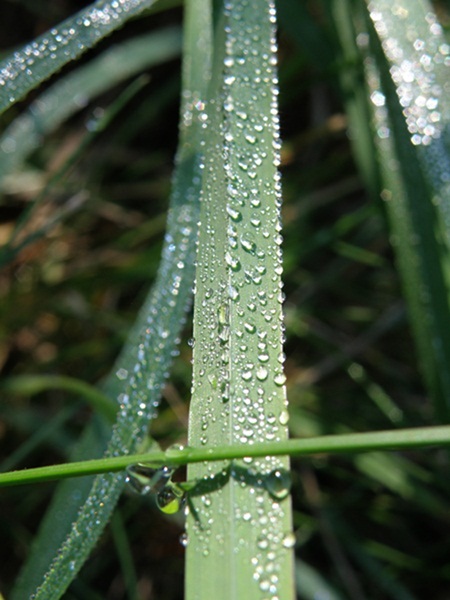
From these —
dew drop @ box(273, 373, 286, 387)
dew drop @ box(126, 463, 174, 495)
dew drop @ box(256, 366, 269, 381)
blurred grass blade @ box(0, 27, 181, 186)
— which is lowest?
dew drop @ box(126, 463, 174, 495)

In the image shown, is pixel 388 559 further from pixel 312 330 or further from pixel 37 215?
pixel 37 215

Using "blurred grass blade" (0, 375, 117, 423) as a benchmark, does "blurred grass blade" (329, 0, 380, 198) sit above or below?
above

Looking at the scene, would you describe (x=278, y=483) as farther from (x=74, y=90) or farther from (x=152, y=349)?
(x=74, y=90)

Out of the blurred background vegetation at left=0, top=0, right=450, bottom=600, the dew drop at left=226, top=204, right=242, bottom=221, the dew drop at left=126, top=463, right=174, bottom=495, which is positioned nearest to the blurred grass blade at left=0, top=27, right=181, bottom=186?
the blurred background vegetation at left=0, top=0, right=450, bottom=600

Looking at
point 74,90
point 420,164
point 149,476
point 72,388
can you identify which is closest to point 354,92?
point 420,164


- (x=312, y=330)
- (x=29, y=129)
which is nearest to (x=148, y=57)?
(x=29, y=129)

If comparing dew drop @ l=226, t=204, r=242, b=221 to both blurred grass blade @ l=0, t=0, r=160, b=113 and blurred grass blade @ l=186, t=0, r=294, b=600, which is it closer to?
blurred grass blade @ l=186, t=0, r=294, b=600

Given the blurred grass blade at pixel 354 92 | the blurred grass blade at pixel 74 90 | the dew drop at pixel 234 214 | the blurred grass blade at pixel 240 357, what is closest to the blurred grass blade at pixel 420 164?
the blurred grass blade at pixel 354 92
